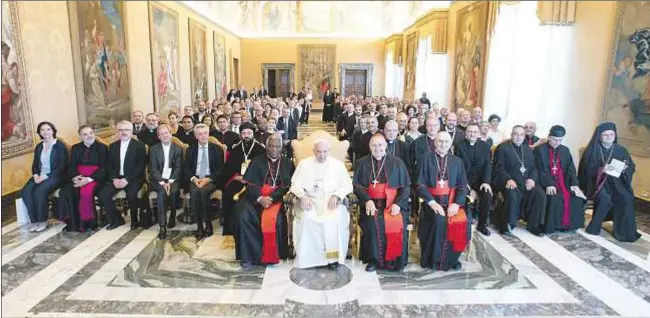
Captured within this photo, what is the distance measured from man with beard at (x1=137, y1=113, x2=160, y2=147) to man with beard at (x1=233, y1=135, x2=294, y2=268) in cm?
279

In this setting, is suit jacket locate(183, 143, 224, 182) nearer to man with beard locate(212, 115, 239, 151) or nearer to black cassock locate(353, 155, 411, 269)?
man with beard locate(212, 115, 239, 151)

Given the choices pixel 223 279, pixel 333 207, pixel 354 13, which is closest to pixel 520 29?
pixel 333 207

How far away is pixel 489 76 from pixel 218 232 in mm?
8132

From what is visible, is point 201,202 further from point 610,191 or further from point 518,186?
point 610,191

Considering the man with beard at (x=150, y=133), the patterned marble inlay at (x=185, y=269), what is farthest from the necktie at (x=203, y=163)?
the man with beard at (x=150, y=133)

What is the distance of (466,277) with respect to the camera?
413cm

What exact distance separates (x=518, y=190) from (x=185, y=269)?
4024 millimetres

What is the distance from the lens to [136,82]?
9500 millimetres

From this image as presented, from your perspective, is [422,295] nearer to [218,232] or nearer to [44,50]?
[218,232]

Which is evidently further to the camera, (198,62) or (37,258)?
(198,62)

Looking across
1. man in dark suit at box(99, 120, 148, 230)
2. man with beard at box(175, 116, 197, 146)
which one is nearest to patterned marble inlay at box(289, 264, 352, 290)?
man in dark suit at box(99, 120, 148, 230)

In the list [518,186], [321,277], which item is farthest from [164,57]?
[518,186]

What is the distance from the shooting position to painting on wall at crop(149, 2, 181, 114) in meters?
10.4

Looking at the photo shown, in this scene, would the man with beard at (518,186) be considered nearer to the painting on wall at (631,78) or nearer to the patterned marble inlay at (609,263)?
the patterned marble inlay at (609,263)
